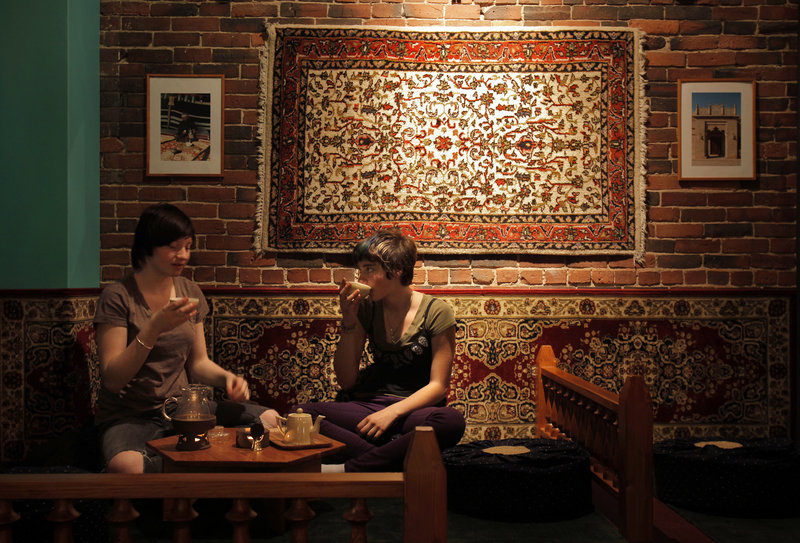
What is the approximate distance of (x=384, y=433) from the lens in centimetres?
262

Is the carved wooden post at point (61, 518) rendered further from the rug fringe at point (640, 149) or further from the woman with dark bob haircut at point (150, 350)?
the rug fringe at point (640, 149)

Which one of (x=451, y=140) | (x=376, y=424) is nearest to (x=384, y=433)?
(x=376, y=424)

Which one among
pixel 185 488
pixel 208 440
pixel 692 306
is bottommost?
pixel 208 440

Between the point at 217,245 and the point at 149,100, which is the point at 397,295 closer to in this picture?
the point at 217,245

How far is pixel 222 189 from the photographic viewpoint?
358 centimetres

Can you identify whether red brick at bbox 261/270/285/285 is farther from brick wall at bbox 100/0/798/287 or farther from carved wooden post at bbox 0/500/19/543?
carved wooden post at bbox 0/500/19/543

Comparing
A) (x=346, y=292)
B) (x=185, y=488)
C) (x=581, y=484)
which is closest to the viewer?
(x=185, y=488)

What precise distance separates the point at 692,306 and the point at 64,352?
3.29 meters

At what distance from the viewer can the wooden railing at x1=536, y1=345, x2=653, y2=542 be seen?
2178 millimetres

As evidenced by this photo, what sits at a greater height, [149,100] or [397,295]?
[149,100]

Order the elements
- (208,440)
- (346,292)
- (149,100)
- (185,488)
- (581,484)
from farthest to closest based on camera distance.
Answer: (149,100) < (346,292) < (581,484) < (208,440) < (185,488)

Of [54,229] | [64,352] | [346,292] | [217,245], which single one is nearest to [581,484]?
[346,292]

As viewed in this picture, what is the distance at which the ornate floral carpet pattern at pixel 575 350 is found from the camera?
11.6ft

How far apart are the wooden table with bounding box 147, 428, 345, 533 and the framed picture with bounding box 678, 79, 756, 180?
2565 millimetres
